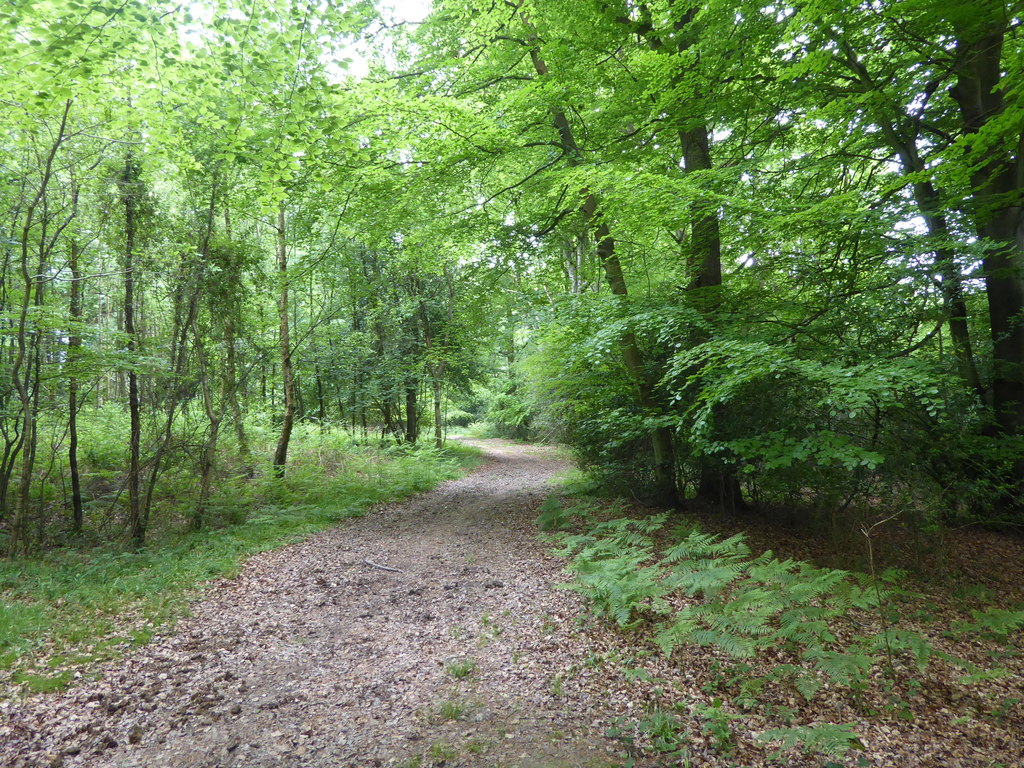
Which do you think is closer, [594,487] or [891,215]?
[891,215]

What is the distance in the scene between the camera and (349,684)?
4371 mm

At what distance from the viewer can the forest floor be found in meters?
3.43

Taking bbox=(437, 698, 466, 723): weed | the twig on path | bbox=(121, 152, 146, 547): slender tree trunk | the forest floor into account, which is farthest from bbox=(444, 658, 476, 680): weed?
bbox=(121, 152, 146, 547): slender tree trunk

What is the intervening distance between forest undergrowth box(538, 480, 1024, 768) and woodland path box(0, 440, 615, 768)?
53 cm

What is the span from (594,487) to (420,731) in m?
7.88

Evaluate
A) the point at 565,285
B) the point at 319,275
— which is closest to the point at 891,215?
the point at 565,285

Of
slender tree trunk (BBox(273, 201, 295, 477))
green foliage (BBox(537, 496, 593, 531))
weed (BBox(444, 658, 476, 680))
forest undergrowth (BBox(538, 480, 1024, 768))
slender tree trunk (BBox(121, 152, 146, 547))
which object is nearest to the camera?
forest undergrowth (BBox(538, 480, 1024, 768))

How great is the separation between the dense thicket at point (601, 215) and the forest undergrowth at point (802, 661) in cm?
161

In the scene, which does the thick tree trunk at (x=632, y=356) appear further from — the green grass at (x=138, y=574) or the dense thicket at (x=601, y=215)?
the green grass at (x=138, y=574)

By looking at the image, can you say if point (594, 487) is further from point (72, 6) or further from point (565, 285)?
point (72, 6)

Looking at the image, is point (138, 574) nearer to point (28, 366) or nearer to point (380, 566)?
point (380, 566)

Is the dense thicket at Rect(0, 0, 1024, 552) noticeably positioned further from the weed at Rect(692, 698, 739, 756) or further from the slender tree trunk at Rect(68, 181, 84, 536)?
the weed at Rect(692, 698, 739, 756)

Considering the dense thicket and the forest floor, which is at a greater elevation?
the dense thicket

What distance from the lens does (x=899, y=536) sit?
25.8ft
